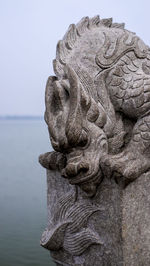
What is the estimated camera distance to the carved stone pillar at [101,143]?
8.25 ft

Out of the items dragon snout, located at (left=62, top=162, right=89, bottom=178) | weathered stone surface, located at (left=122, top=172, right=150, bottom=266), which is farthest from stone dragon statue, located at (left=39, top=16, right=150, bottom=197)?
weathered stone surface, located at (left=122, top=172, right=150, bottom=266)

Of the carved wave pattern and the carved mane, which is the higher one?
the carved mane

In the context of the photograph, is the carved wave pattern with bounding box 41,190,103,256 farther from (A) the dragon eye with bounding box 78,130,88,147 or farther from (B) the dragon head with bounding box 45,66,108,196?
(A) the dragon eye with bounding box 78,130,88,147

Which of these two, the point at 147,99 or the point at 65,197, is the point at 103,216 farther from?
the point at 147,99

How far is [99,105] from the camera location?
266 cm

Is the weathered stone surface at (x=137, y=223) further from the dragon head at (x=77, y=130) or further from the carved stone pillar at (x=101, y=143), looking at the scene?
the dragon head at (x=77, y=130)

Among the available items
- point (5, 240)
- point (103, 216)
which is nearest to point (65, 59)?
point (103, 216)

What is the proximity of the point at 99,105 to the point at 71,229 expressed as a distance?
37.9 inches

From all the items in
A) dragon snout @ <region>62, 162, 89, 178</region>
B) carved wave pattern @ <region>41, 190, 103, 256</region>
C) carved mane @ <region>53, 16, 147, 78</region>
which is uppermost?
carved mane @ <region>53, 16, 147, 78</region>

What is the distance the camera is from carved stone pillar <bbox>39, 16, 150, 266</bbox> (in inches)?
99.0

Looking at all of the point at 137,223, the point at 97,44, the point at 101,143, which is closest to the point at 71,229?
the point at 137,223

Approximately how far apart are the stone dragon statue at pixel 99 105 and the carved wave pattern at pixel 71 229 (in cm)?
18

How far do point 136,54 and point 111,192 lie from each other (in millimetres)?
1032

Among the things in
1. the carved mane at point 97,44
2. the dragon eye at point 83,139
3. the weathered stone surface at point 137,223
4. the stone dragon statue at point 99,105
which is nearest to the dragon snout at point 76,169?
the stone dragon statue at point 99,105
